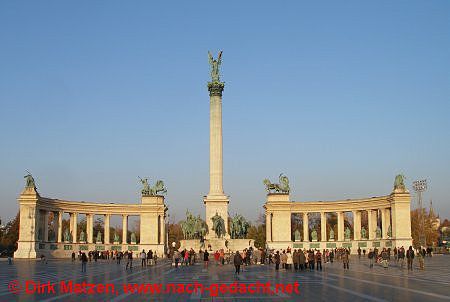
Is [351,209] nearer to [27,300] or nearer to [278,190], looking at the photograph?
[278,190]

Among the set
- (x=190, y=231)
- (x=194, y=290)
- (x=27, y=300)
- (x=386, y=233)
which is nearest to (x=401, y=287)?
(x=194, y=290)

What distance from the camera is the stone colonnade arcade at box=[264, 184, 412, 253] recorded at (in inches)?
3415

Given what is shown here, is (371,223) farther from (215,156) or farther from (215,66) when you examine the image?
(215,66)

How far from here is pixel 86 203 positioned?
94.6m

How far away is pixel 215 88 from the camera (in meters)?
85.6

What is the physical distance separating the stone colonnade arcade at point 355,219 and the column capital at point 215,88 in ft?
77.4

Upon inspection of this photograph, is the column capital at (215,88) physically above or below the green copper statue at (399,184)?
above

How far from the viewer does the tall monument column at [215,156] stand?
80.9 metres

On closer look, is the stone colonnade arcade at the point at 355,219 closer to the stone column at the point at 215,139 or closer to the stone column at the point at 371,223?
the stone column at the point at 371,223

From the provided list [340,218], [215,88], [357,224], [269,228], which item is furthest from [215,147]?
[357,224]

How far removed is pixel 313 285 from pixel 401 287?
400 centimetres

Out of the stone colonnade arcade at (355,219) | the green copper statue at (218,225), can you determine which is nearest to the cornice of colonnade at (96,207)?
the stone colonnade arcade at (355,219)

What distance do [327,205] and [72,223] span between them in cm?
4383

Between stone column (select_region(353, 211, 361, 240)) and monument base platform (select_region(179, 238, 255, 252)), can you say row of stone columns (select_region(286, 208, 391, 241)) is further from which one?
monument base platform (select_region(179, 238, 255, 252))
